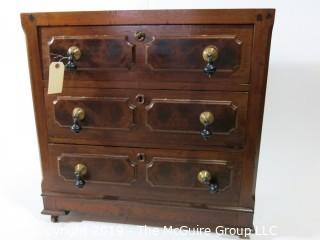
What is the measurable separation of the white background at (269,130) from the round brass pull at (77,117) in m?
0.40

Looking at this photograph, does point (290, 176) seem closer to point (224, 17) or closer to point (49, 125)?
point (224, 17)

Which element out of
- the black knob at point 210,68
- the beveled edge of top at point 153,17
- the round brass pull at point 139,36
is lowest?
the black knob at point 210,68

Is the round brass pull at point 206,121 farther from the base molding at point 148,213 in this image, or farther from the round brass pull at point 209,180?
the base molding at point 148,213

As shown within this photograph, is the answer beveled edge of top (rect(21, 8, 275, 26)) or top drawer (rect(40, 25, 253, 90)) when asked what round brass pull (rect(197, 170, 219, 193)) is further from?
beveled edge of top (rect(21, 8, 275, 26))

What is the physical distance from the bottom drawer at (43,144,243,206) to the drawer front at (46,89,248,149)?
0.13 feet

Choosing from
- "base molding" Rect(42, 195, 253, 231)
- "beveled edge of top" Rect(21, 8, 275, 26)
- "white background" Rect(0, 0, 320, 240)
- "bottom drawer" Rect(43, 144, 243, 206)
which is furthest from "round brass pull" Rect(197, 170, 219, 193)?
"beveled edge of top" Rect(21, 8, 275, 26)

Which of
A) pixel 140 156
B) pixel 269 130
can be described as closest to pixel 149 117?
pixel 140 156

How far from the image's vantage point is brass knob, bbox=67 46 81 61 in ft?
3.05

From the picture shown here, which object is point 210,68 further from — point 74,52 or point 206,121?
point 74,52

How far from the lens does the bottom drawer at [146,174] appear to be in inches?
38.9

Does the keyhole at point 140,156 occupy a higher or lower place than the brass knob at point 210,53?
lower

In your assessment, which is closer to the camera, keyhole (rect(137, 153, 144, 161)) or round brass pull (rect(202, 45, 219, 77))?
round brass pull (rect(202, 45, 219, 77))

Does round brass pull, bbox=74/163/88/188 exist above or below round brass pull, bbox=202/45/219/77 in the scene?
below

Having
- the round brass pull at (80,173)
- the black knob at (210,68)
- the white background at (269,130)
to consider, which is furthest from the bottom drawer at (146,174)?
the black knob at (210,68)
